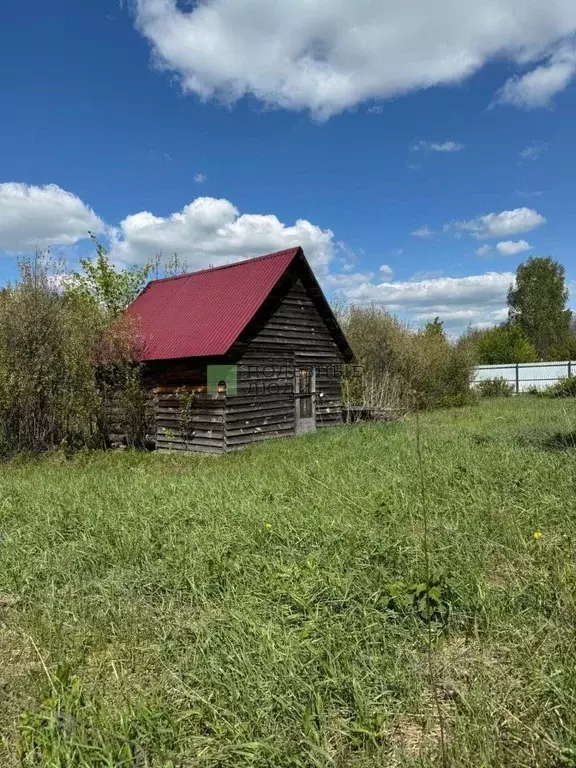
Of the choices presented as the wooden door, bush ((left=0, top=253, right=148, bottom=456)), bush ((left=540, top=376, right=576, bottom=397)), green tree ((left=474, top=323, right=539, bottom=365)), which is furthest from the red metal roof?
green tree ((left=474, top=323, right=539, bottom=365))

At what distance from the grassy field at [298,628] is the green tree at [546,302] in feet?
169

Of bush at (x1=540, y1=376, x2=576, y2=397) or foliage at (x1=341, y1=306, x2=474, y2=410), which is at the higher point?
foliage at (x1=341, y1=306, x2=474, y2=410)

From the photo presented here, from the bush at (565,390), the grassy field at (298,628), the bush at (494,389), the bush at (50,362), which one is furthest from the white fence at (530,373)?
the grassy field at (298,628)

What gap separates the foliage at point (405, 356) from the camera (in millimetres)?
23641

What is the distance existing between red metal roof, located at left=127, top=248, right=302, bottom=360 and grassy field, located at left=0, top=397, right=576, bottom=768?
299 inches

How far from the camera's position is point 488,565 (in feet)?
13.9

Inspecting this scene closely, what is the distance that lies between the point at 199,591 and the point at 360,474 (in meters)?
3.96

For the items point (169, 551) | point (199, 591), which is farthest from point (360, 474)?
point (199, 591)

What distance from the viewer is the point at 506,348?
145 feet

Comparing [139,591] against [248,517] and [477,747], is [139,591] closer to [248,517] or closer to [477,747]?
[248,517]

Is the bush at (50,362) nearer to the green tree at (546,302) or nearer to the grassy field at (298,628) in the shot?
the grassy field at (298,628)

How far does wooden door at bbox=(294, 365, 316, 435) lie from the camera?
15.9 meters

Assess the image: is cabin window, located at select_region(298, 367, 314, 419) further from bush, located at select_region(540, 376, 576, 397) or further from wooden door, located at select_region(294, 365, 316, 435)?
bush, located at select_region(540, 376, 576, 397)

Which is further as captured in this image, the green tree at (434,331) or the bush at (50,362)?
the green tree at (434,331)
